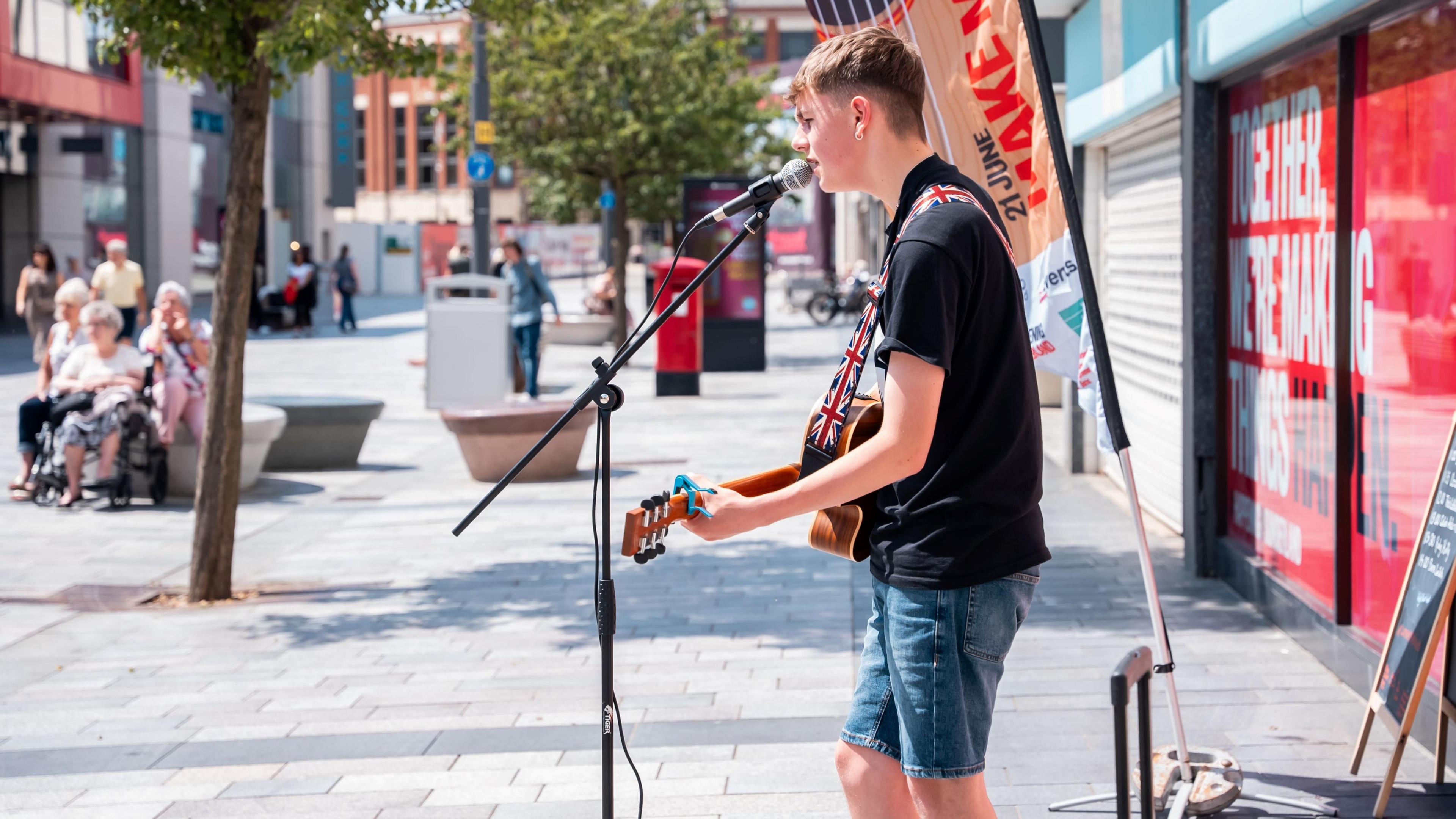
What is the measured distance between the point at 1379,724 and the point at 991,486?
289 cm

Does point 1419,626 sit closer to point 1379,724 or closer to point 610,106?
point 1379,724

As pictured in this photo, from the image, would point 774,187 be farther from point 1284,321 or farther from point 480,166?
point 480,166

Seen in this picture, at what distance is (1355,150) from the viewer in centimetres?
522

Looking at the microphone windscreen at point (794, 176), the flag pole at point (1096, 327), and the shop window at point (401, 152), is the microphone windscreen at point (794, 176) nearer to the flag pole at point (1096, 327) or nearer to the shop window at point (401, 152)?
the flag pole at point (1096, 327)

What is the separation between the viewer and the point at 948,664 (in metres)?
2.53

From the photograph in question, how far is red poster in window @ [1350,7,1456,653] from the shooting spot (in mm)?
4449

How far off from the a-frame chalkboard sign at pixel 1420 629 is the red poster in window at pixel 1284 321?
123 centimetres

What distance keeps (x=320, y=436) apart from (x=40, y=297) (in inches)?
307

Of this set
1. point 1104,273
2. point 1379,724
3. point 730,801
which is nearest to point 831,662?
point 730,801

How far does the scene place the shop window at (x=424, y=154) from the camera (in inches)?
3000

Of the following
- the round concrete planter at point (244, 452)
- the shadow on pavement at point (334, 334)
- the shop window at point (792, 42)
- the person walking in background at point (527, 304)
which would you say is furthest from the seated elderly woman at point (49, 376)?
the shop window at point (792, 42)

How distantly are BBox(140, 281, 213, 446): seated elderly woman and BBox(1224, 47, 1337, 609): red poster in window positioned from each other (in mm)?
6363

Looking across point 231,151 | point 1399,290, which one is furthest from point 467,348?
point 1399,290

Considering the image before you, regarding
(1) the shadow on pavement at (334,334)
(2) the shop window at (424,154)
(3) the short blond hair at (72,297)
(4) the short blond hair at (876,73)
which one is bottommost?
(1) the shadow on pavement at (334,334)
